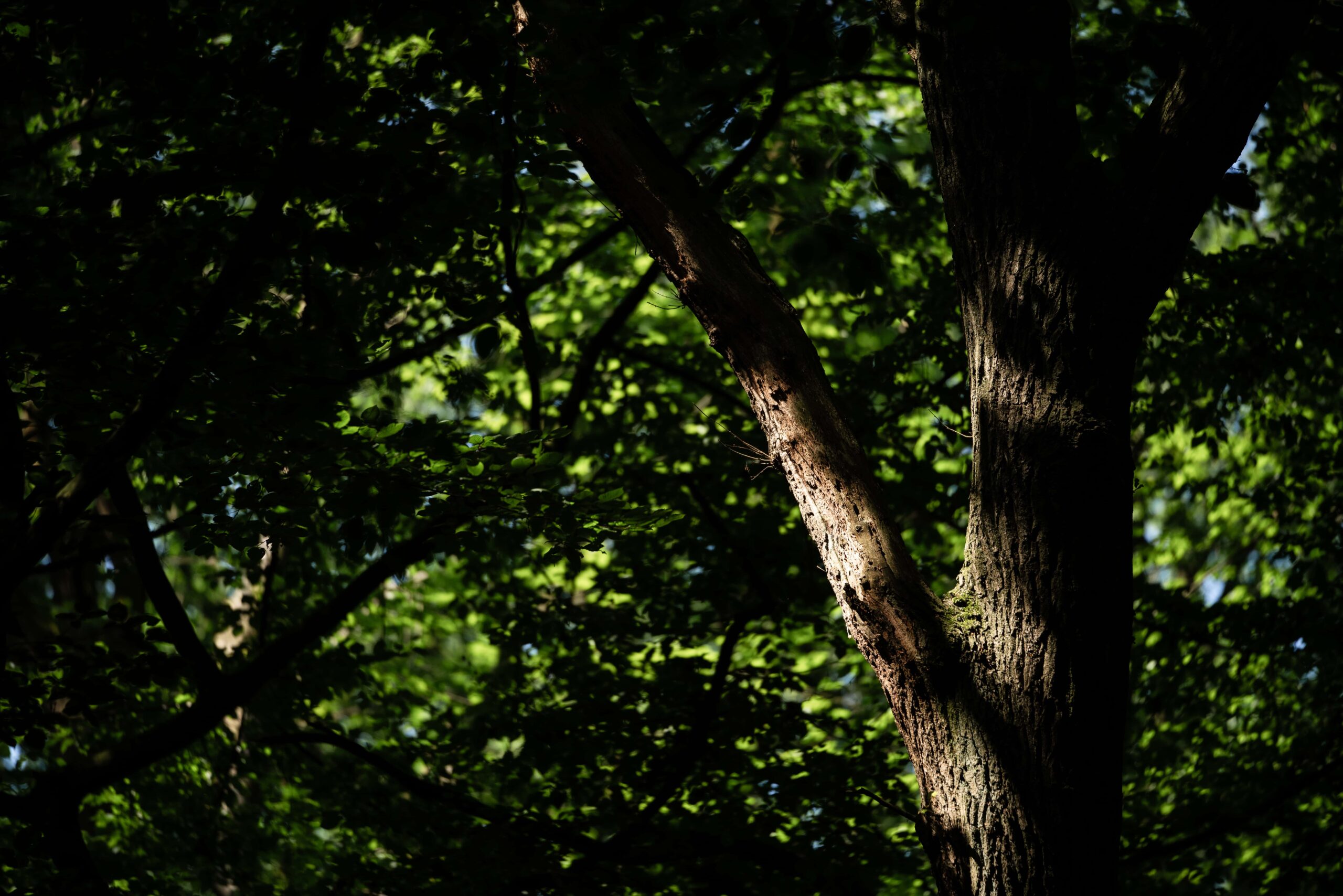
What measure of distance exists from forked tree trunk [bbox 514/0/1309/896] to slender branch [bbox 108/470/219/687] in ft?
10.5

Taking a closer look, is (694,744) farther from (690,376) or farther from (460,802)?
(690,376)

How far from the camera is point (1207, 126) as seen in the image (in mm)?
2553

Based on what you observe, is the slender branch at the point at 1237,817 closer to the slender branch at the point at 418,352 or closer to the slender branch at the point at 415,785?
the slender branch at the point at 415,785

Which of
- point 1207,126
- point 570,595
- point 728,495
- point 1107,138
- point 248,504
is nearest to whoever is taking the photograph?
point 1207,126

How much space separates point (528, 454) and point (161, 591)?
2.16 meters

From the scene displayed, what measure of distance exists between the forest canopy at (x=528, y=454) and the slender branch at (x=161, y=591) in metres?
0.03

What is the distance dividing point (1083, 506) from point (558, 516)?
82.1 inches

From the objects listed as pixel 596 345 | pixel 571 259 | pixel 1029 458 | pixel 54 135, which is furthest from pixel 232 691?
pixel 1029 458

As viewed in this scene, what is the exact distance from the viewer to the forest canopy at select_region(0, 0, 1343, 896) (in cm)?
366

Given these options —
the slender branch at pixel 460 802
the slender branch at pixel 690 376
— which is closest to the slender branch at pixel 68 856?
the slender branch at pixel 460 802

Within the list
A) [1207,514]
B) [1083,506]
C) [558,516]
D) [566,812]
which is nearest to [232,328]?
[558,516]

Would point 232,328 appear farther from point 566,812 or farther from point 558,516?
point 566,812

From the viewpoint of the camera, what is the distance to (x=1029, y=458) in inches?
103

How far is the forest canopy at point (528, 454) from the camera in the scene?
366 centimetres
